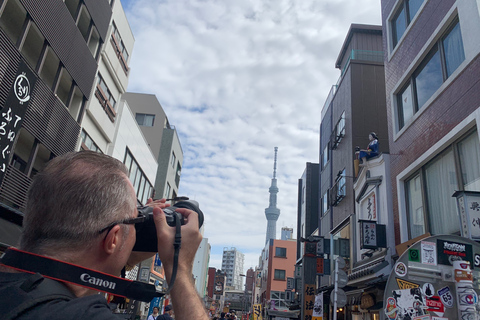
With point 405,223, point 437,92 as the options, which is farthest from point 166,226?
point 405,223

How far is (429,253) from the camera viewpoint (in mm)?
5383

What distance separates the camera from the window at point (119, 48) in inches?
816

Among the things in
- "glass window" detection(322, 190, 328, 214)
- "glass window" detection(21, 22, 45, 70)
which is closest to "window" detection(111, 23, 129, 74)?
"glass window" detection(21, 22, 45, 70)

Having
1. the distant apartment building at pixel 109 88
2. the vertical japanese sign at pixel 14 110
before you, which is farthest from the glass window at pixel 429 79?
the distant apartment building at pixel 109 88

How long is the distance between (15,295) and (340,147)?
70.8 ft

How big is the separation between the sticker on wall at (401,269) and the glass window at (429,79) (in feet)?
24.0

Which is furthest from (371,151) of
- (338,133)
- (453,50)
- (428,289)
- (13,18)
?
(13,18)

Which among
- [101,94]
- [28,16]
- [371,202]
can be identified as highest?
[101,94]

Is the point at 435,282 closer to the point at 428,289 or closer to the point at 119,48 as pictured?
the point at 428,289

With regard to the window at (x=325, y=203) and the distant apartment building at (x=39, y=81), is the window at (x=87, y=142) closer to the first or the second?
the distant apartment building at (x=39, y=81)

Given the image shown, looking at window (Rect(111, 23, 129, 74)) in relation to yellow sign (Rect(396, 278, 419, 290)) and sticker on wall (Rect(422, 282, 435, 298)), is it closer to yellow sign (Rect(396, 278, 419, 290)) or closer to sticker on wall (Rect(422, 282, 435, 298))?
yellow sign (Rect(396, 278, 419, 290))

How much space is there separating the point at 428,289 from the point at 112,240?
539cm

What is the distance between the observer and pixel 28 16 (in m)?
12.1

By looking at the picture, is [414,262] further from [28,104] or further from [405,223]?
[28,104]
